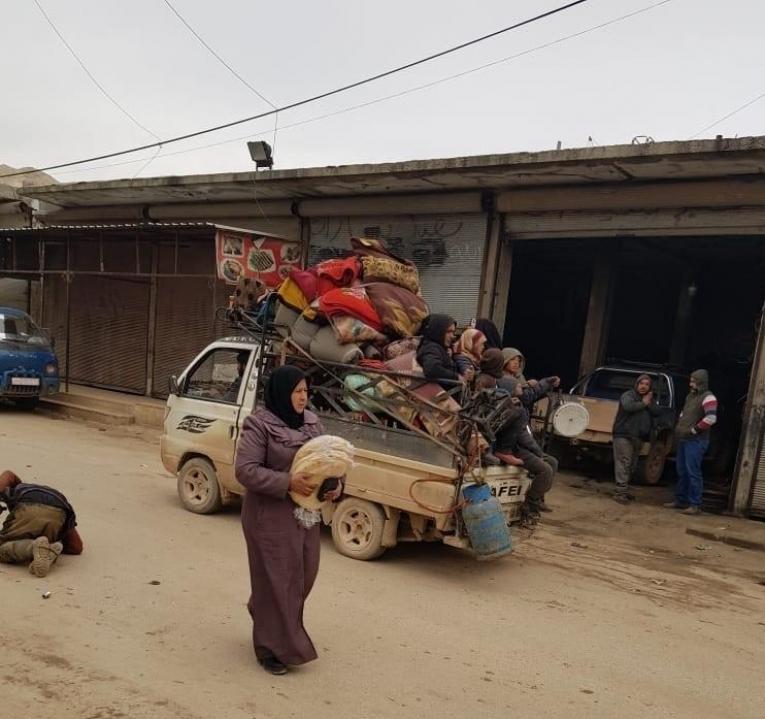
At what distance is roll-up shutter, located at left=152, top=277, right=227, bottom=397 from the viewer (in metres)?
14.0

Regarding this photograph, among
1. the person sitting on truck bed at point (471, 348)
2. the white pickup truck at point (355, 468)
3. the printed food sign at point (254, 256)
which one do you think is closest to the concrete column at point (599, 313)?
the printed food sign at point (254, 256)

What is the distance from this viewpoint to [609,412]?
10.3 m

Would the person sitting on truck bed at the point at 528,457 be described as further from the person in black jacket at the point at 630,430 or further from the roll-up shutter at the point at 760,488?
the roll-up shutter at the point at 760,488

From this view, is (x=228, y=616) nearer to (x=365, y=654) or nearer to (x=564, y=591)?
(x=365, y=654)

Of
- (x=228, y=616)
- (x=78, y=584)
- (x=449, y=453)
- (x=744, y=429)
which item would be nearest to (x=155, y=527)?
(x=78, y=584)

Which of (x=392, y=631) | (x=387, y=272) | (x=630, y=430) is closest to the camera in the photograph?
(x=392, y=631)

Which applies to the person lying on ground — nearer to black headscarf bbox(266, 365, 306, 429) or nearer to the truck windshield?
black headscarf bbox(266, 365, 306, 429)

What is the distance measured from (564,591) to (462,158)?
6165 millimetres

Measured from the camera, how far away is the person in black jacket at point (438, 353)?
17.9ft

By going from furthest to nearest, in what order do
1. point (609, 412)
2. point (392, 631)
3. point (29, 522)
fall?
point (609, 412)
point (29, 522)
point (392, 631)

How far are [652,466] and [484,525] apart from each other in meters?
6.29

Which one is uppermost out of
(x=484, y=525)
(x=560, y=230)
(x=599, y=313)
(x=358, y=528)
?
(x=560, y=230)

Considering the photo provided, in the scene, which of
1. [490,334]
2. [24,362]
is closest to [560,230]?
[490,334]

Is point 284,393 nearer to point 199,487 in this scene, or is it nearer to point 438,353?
point 438,353
